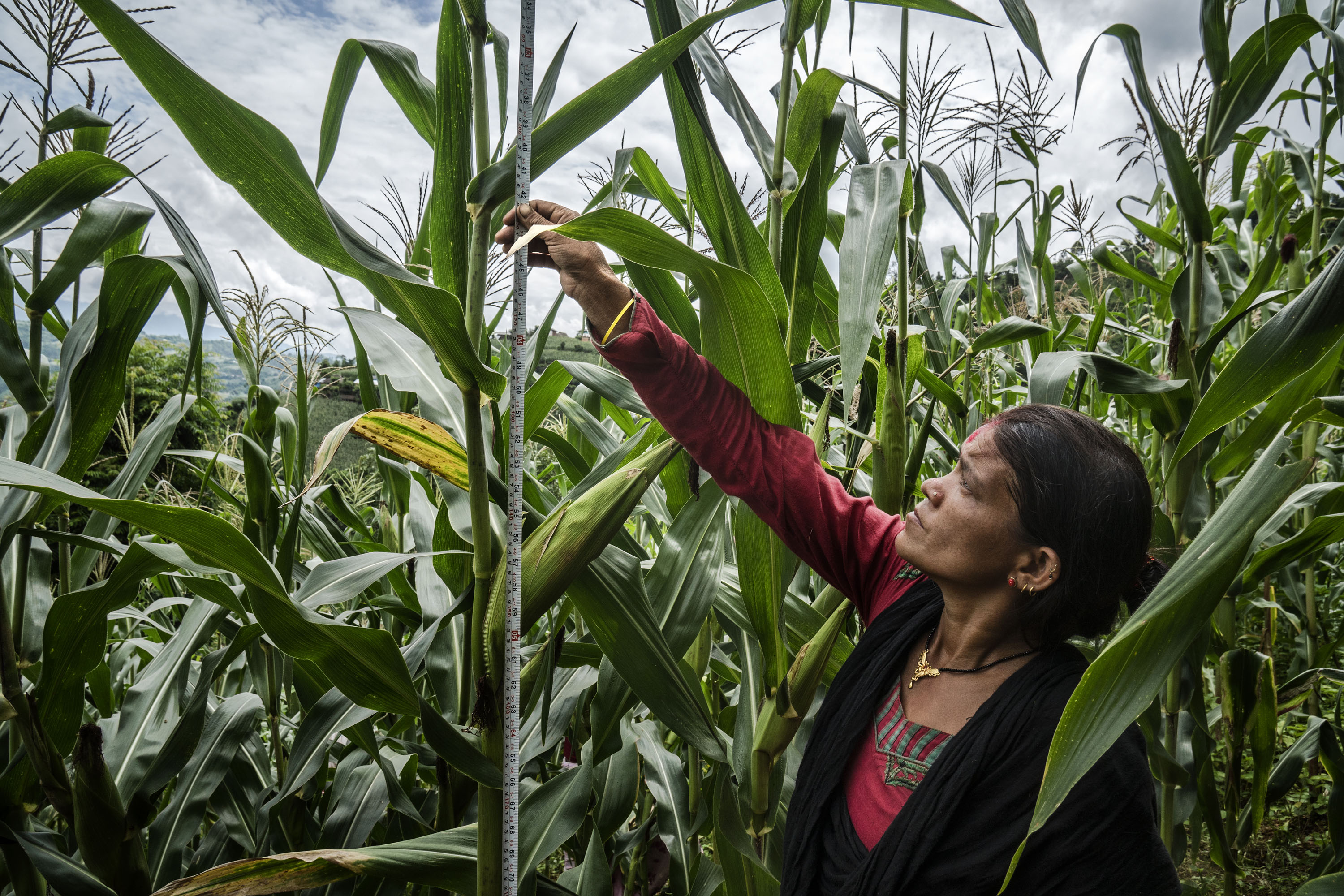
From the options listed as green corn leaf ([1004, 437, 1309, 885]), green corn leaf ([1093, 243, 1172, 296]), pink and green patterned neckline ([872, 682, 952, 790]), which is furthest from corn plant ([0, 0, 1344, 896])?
green corn leaf ([1093, 243, 1172, 296])

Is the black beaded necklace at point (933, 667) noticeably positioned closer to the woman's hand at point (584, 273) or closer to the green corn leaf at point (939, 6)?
the woman's hand at point (584, 273)

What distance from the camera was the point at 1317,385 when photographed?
1030 millimetres

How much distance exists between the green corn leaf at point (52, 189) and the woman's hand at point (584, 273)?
41 cm

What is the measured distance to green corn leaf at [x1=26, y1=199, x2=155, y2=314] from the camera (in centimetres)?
84

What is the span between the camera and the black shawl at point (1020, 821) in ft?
2.79

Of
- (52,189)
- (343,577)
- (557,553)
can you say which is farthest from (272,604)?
(52,189)

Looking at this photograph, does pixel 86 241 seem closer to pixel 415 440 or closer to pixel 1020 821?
pixel 415 440

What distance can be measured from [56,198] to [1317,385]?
149 centimetres

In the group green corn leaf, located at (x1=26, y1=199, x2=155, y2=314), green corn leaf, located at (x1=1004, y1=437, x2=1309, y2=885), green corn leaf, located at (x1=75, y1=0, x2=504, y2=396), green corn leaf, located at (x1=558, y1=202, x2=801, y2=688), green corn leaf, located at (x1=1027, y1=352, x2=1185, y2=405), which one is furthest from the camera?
green corn leaf, located at (x1=1027, y1=352, x2=1185, y2=405)

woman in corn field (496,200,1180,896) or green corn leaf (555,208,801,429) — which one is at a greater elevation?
green corn leaf (555,208,801,429)

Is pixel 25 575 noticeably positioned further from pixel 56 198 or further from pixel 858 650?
pixel 858 650

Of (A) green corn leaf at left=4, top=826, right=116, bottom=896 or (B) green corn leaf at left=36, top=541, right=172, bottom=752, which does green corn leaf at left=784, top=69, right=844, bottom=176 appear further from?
(A) green corn leaf at left=4, top=826, right=116, bottom=896

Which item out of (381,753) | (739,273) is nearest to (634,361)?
(739,273)

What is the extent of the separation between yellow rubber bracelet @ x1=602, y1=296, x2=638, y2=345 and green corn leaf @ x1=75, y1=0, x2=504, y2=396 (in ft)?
0.59
